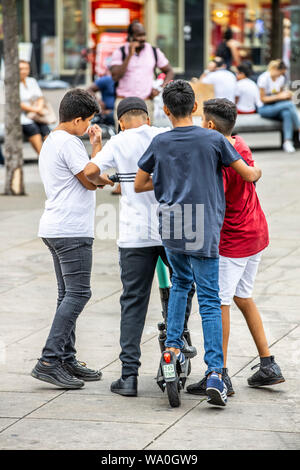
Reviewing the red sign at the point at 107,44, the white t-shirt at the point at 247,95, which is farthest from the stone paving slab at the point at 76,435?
the red sign at the point at 107,44

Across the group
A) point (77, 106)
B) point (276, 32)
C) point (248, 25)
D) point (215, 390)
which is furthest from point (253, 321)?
point (248, 25)

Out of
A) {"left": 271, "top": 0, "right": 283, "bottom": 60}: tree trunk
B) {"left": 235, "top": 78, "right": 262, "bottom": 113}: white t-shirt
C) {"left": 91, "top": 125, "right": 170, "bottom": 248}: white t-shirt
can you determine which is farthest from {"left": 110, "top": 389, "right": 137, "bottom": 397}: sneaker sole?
{"left": 271, "top": 0, "right": 283, "bottom": 60}: tree trunk

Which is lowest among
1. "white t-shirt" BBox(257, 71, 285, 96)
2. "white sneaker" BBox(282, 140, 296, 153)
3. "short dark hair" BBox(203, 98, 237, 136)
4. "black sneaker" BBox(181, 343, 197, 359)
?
"white sneaker" BBox(282, 140, 296, 153)

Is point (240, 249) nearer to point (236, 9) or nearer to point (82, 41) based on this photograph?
point (82, 41)

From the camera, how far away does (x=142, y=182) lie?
5203mm

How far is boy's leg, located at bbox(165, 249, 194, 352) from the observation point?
17.1 ft

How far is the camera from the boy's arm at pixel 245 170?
5102 millimetres

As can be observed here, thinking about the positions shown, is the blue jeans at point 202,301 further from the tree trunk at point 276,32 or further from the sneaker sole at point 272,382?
the tree trunk at point 276,32

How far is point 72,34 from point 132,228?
2909 cm

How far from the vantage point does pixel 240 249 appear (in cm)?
541

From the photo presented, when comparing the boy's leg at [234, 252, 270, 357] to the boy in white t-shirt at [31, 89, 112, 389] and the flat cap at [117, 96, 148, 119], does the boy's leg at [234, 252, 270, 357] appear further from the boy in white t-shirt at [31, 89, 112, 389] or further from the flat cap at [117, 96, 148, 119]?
the flat cap at [117, 96, 148, 119]

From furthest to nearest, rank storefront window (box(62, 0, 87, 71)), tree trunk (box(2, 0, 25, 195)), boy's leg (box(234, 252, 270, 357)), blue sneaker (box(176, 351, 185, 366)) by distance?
storefront window (box(62, 0, 87, 71)) → tree trunk (box(2, 0, 25, 195)) → boy's leg (box(234, 252, 270, 357)) → blue sneaker (box(176, 351, 185, 366))

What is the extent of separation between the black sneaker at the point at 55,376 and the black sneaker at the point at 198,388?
2.03 feet
